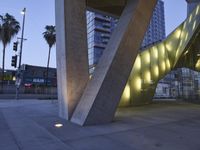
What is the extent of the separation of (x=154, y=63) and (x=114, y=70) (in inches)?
498

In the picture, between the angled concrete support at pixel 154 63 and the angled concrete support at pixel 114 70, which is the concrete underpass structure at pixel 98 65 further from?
the angled concrete support at pixel 154 63

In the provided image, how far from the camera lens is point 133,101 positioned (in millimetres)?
19422

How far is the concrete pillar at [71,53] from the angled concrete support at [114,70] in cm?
71

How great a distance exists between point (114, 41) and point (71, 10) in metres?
3.35

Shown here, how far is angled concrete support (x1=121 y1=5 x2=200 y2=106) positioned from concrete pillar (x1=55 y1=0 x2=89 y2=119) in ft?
26.4

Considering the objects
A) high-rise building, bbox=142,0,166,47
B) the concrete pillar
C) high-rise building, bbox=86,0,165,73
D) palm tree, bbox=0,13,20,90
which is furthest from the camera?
high-rise building, bbox=142,0,166,47

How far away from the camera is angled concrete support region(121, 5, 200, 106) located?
63.7ft

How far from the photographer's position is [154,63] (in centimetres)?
2144

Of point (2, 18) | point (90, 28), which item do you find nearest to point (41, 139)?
point (2, 18)

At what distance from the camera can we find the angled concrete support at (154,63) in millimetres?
19406

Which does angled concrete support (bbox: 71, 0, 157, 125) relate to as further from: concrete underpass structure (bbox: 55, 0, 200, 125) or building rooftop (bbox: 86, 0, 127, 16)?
building rooftop (bbox: 86, 0, 127, 16)

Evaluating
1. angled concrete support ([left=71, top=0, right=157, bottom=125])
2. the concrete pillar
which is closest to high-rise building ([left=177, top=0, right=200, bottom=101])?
angled concrete support ([left=71, top=0, right=157, bottom=125])

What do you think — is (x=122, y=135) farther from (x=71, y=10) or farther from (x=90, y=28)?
(x=90, y=28)

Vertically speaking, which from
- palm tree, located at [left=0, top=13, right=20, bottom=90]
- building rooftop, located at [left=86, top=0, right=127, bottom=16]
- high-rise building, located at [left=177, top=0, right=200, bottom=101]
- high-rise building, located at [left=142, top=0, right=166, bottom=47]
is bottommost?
high-rise building, located at [left=177, top=0, right=200, bottom=101]
